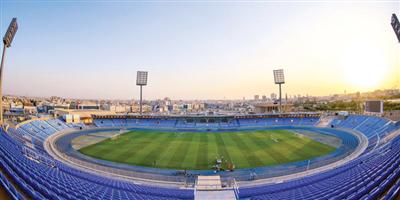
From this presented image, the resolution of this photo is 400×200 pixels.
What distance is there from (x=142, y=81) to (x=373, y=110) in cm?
4960

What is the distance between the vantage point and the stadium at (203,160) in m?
9.27

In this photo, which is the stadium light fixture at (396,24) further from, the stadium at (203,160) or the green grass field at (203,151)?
the green grass field at (203,151)

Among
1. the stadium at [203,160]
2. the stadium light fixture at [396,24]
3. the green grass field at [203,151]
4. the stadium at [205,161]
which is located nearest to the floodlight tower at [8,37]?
the stadium at [203,160]

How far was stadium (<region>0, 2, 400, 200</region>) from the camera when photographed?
9.27 metres

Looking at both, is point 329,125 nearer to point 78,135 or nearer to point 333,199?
point 333,199

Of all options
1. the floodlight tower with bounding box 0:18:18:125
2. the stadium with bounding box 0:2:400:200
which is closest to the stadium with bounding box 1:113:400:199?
the stadium with bounding box 0:2:400:200

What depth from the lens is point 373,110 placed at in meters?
38.6

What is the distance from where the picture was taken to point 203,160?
24.4m

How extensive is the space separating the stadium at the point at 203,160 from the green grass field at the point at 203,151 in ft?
0.39

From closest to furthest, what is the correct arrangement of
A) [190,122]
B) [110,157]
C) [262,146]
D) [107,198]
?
[107,198], [110,157], [262,146], [190,122]

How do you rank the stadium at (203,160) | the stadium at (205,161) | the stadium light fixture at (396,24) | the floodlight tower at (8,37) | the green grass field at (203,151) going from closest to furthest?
the stadium at (203,160)
the stadium at (205,161)
the stadium light fixture at (396,24)
the floodlight tower at (8,37)
the green grass field at (203,151)

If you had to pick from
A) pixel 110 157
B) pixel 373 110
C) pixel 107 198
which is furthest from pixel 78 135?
pixel 373 110

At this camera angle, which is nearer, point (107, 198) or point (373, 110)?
point (107, 198)

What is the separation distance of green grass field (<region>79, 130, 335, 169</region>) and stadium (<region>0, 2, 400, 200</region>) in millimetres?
120
